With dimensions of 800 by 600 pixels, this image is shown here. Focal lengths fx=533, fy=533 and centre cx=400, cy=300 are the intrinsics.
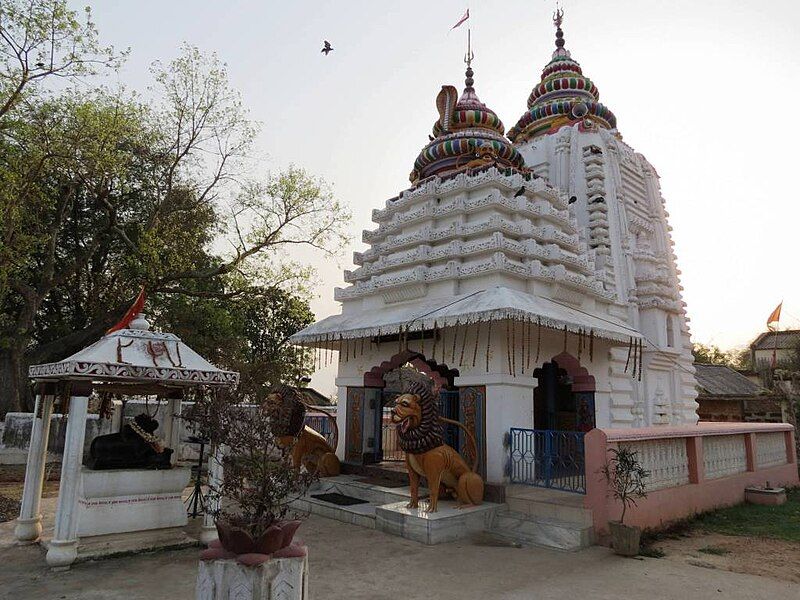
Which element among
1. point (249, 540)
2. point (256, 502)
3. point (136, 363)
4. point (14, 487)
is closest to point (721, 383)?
point (136, 363)

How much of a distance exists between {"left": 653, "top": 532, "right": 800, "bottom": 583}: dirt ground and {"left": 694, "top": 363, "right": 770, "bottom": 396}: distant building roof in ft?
49.8

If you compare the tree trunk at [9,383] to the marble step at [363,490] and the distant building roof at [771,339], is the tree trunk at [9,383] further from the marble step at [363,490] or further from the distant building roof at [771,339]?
the distant building roof at [771,339]

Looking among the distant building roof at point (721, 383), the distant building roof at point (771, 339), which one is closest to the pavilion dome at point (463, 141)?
the distant building roof at point (721, 383)

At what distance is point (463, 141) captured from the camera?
40.1ft

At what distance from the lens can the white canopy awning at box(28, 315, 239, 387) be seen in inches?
233

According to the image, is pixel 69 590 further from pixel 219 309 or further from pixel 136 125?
pixel 219 309

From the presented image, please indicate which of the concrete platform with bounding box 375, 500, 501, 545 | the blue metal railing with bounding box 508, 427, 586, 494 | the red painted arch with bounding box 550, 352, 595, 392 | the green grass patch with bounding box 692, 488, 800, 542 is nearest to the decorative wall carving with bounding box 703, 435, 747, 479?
the green grass patch with bounding box 692, 488, 800, 542

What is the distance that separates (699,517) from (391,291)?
6.59 meters

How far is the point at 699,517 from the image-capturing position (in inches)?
330

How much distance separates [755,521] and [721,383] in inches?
631

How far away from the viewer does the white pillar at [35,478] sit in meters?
6.55

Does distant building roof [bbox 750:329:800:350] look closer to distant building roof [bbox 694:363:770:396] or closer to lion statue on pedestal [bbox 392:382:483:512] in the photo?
distant building roof [bbox 694:363:770:396]

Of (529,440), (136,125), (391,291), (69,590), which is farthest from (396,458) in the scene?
(136,125)

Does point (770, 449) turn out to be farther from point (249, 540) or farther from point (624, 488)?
point (249, 540)
